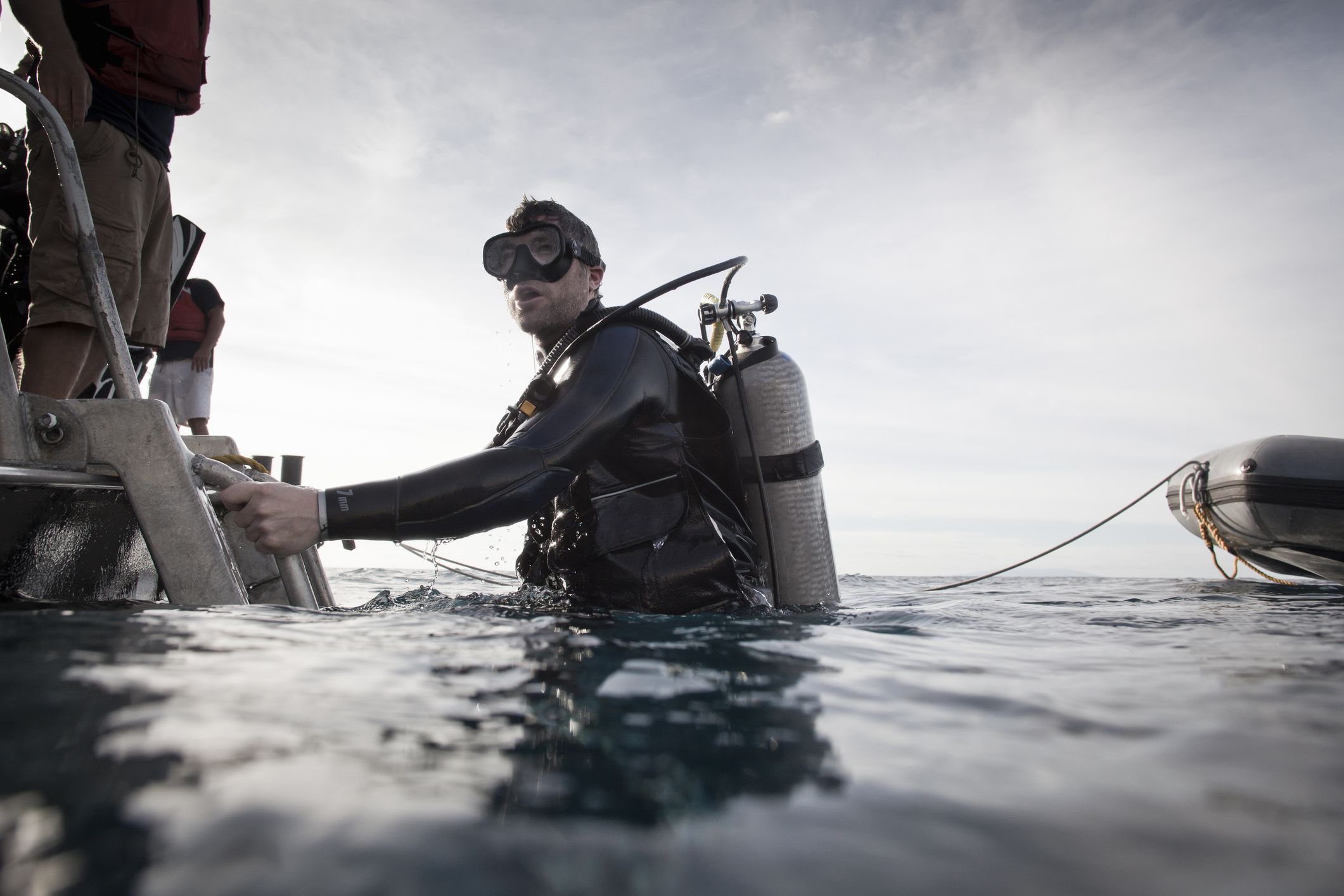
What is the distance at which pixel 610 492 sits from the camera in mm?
2482

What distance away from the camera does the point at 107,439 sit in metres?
1.84

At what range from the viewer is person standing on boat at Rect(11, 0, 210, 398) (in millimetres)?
2420

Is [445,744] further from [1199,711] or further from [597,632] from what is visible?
[1199,711]

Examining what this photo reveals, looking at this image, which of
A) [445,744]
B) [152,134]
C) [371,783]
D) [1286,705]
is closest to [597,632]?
[445,744]

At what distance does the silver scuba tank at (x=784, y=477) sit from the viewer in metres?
2.84

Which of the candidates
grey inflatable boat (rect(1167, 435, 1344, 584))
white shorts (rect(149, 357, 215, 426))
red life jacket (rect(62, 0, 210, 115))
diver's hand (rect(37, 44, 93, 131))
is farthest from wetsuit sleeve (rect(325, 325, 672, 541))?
white shorts (rect(149, 357, 215, 426))

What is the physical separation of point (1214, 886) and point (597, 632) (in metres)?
1.34

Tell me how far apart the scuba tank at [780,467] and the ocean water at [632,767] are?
1253 mm

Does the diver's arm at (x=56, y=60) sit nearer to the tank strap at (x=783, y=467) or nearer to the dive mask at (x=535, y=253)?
the dive mask at (x=535, y=253)

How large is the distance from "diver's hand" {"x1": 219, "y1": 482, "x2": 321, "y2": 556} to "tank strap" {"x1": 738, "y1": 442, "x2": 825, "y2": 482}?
1.61m

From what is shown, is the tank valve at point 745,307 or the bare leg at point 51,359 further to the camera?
the tank valve at point 745,307

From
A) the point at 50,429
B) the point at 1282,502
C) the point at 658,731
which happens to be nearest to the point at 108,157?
the point at 50,429

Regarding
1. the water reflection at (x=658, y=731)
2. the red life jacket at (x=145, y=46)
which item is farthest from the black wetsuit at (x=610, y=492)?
the red life jacket at (x=145, y=46)

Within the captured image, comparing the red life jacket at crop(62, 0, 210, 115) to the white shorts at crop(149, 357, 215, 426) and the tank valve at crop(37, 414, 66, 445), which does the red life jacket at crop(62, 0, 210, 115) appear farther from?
the white shorts at crop(149, 357, 215, 426)
